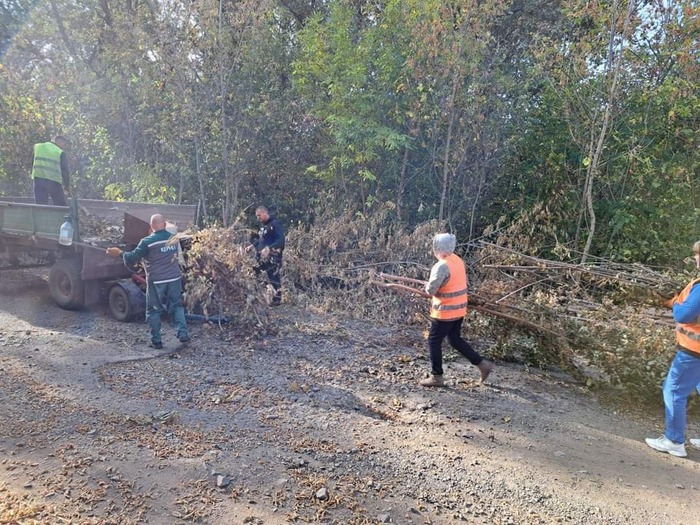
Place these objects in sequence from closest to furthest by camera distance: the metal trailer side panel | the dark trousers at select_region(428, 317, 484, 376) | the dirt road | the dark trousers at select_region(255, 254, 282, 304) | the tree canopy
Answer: the dirt road < the dark trousers at select_region(428, 317, 484, 376) < the metal trailer side panel < the dark trousers at select_region(255, 254, 282, 304) < the tree canopy

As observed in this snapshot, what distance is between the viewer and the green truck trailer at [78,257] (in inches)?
261

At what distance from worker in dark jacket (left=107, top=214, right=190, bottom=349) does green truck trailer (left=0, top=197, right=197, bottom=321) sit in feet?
3.02

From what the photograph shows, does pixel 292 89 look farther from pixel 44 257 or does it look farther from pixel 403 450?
pixel 403 450

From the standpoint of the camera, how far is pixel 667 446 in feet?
13.4

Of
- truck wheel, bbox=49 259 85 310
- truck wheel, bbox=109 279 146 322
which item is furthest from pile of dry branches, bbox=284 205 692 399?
truck wheel, bbox=49 259 85 310

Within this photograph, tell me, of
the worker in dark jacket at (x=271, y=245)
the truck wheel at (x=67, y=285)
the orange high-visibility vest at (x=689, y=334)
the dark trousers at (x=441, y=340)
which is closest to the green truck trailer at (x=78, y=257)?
the truck wheel at (x=67, y=285)

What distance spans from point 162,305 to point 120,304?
4.09 feet

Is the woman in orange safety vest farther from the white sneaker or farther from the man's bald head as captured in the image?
the man's bald head

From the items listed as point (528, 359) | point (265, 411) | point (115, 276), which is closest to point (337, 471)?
point (265, 411)

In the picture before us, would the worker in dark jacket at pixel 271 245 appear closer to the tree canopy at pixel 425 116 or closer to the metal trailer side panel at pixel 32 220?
the tree canopy at pixel 425 116

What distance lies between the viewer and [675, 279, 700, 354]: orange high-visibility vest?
3842 mm

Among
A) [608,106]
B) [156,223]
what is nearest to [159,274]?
[156,223]

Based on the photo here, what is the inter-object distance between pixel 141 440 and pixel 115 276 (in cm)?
371

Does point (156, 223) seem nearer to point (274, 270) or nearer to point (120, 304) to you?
point (120, 304)
